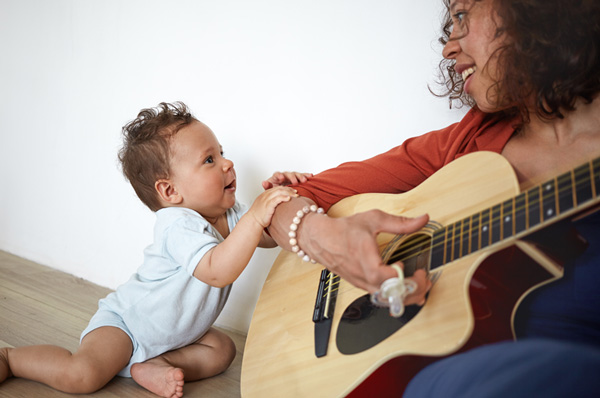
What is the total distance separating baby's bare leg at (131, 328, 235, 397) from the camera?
1.26 meters

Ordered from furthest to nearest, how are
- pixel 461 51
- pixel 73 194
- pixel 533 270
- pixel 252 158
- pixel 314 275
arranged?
pixel 73 194 < pixel 252 158 < pixel 314 275 < pixel 461 51 < pixel 533 270

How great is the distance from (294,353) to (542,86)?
2.12 feet

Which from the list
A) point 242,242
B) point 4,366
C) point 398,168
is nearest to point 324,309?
point 242,242

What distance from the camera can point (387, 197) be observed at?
3.46 ft

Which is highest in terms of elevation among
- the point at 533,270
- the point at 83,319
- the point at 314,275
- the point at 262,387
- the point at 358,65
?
the point at 358,65

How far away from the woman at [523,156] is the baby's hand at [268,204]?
0.8 inches

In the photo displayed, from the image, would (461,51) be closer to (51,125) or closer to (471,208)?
(471,208)

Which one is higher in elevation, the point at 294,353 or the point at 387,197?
the point at 387,197

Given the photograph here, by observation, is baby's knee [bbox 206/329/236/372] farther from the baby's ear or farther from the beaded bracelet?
the beaded bracelet

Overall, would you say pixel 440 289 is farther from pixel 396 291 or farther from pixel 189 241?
pixel 189 241

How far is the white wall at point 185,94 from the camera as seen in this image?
1.42 m

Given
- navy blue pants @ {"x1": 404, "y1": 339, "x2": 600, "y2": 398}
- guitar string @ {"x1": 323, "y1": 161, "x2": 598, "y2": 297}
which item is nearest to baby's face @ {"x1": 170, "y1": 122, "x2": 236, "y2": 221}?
guitar string @ {"x1": 323, "y1": 161, "x2": 598, "y2": 297}

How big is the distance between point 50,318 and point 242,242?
0.89 meters

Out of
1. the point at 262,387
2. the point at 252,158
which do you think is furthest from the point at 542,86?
the point at 252,158
